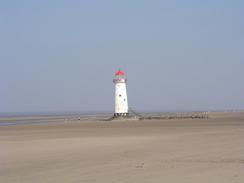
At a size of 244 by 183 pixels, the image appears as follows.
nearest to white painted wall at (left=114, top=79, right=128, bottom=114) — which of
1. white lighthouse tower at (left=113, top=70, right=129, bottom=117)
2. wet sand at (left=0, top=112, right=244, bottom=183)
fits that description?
white lighthouse tower at (left=113, top=70, right=129, bottom=117)

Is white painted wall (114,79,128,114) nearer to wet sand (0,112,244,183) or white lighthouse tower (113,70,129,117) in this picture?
white lighthouse tower (113,70,129,117)

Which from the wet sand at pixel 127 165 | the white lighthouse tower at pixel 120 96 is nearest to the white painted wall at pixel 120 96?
the white lighthouse tower at pixel 120 96

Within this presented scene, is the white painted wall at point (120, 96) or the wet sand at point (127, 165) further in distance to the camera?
the white painted wall at point (120, 96)

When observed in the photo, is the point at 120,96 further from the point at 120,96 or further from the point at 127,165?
the point at 127,165

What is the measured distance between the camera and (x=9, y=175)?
13.1 meters

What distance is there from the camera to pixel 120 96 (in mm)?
61906

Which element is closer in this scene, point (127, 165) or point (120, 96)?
point (127, 165)

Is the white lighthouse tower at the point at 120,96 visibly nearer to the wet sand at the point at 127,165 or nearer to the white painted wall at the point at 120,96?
the white painted wall at the point at 120,96

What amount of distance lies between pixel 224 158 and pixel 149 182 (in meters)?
4.66

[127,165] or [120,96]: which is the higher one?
[120,96]

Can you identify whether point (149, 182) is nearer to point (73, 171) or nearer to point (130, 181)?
point (130, 181)

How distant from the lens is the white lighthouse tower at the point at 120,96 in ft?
203

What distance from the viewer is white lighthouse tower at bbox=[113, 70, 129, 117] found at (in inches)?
2437

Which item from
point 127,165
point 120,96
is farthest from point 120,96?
point 127,165
